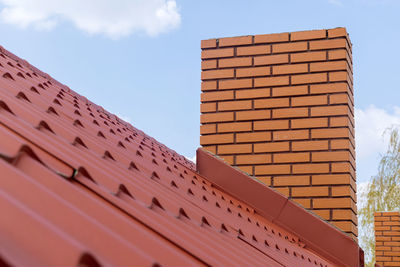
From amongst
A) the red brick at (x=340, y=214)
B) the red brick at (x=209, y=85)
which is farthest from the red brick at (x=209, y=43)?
the red brick at (x=340, y=214)

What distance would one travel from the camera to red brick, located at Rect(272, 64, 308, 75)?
14.4 feet

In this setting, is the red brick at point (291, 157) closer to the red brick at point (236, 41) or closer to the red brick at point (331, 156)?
the red brick at point (331, 156)

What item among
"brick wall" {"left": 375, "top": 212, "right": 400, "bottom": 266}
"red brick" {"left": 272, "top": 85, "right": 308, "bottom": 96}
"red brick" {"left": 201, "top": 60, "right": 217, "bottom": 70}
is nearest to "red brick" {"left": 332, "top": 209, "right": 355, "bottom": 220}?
"red brick" {"left": 272, "top": 85, "right": 308, "bottom": 96}

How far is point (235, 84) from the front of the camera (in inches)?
176

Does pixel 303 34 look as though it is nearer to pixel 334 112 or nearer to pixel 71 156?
pixel 334 112

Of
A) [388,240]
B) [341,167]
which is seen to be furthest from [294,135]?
[388,240]

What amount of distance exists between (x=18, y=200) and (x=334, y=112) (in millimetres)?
3747

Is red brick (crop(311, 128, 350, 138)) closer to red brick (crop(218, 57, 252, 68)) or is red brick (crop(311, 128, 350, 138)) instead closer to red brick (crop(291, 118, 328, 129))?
red brick (crop(291, 118, 328, 129))

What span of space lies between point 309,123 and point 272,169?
490mm

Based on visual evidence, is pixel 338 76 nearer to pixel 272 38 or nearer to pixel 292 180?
pixel 272 38

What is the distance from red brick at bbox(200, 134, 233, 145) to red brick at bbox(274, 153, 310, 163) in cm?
43

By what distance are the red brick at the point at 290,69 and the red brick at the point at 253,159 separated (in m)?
0.73

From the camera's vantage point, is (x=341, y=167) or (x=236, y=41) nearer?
(x=341, y=167)

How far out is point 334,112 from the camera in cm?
427
